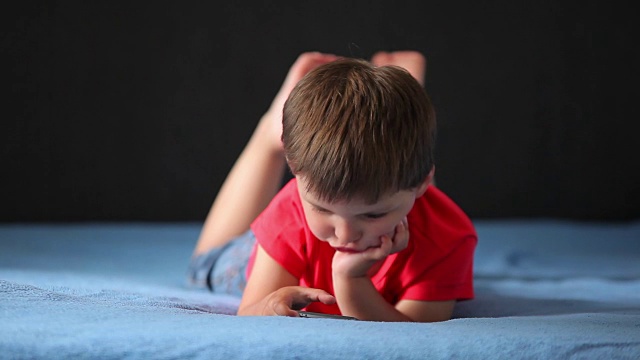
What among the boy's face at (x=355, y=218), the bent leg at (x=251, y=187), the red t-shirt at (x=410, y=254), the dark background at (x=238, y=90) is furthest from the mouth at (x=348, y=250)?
the dark background at (x=238, y=90)

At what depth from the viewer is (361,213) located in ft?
3.25

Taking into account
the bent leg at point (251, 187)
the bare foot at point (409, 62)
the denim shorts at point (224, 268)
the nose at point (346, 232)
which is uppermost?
the bare foot at point (409, 62)

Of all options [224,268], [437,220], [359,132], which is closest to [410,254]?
[437,220]

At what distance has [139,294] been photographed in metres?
1.16

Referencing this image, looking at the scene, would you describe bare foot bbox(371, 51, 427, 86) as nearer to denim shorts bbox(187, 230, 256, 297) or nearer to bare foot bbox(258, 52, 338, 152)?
bare foot bbox(258, 52, 338, 152)

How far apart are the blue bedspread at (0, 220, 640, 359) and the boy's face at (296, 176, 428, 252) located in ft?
0.48

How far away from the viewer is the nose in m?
1.00

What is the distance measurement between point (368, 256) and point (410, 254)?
167mm

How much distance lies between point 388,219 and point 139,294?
1.20ft

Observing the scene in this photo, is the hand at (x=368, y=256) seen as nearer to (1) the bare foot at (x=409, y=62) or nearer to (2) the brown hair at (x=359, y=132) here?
(2) the brown hair at (x=359, y=132)

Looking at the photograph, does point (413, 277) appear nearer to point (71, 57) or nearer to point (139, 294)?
point (139, 294)

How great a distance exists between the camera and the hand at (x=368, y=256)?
1.04m

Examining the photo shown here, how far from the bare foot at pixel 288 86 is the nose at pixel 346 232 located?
505 mm

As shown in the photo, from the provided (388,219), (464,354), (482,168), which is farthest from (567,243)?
(464,354)
